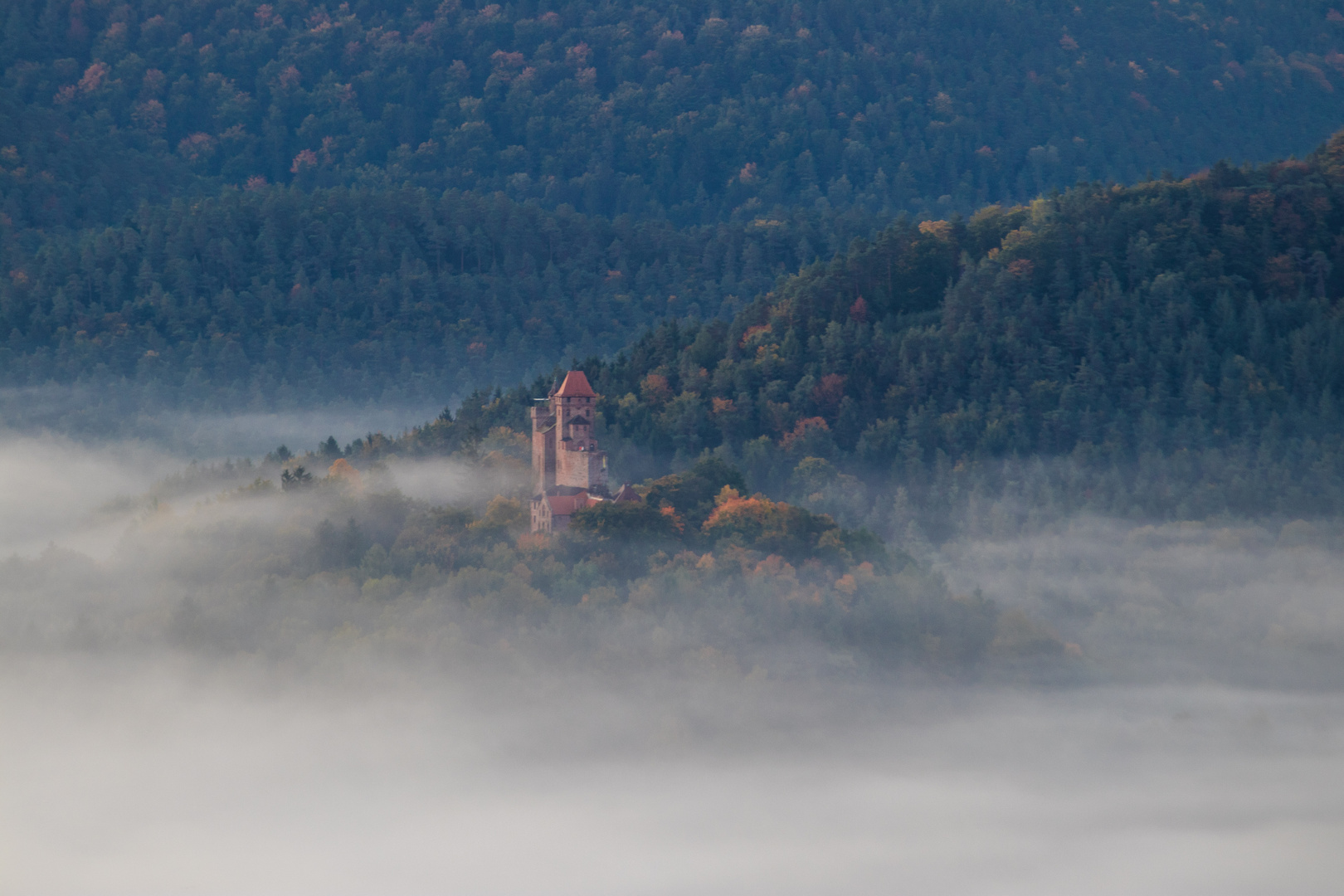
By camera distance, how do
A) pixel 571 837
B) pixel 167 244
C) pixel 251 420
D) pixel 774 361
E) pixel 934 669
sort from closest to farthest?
pixel 934 669 → pixel 774 361 → pixel 571 837 → pixel 251 420 → pixel 167 244

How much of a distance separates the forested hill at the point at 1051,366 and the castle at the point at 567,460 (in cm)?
3559

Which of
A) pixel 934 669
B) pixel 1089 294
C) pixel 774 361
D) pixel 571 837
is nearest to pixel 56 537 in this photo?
pixel 571 837

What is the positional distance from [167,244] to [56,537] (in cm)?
5161

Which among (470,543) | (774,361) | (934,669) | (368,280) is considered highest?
(368,280)

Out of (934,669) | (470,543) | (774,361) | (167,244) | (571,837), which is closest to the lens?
(470,543)

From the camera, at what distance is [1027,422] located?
129500 mm

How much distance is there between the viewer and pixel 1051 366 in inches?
5138

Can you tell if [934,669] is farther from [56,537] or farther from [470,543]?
[56,537]

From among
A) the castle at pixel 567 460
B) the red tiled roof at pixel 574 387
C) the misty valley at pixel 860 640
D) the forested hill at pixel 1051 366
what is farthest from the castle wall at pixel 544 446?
the forested hill at pixel 1051 366

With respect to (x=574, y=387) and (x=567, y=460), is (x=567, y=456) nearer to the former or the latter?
(x=567, y=460)

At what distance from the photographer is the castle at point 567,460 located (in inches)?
3278

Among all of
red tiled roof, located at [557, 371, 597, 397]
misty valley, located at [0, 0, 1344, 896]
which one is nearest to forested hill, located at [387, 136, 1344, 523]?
misty valley, located at [0, 0, 1344, 896]

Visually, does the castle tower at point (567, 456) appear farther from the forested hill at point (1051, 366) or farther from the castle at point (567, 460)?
the forested hill at point (1051, 366)

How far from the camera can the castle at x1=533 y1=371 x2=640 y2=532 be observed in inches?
3278
